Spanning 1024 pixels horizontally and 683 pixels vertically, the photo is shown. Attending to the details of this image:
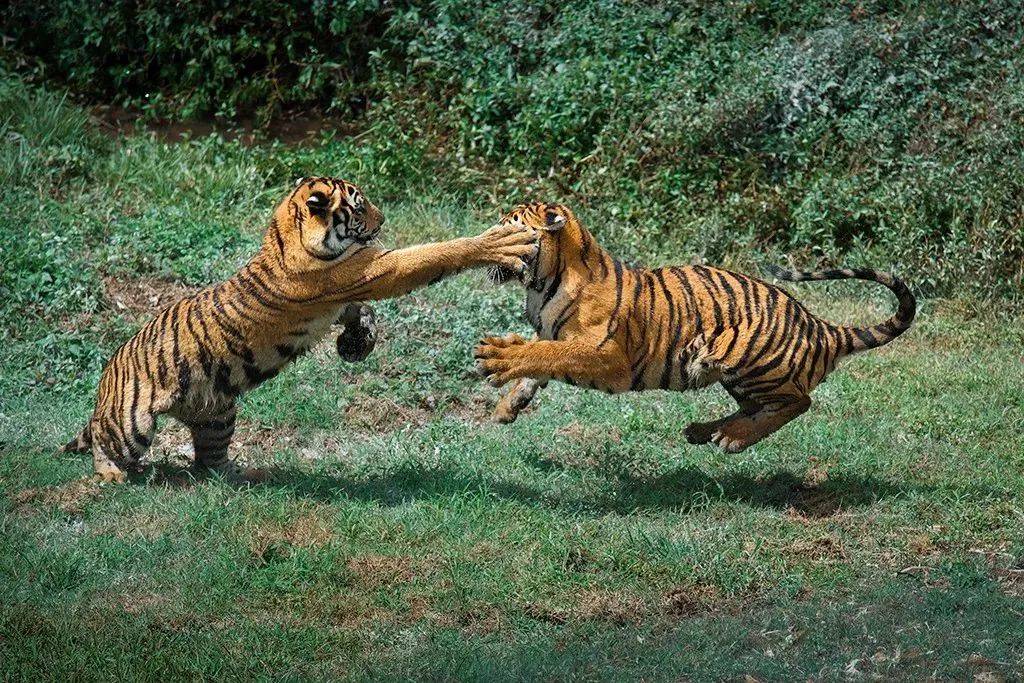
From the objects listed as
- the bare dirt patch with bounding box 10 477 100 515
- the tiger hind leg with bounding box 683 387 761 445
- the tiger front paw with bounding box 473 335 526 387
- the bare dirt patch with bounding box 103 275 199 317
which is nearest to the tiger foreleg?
the tiger front paw with bounding box 473 335 526 387

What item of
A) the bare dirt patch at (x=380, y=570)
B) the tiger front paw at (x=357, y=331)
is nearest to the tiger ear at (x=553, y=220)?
the tiger front paw at (x=357, y=331)

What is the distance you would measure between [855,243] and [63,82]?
7063 millimetres

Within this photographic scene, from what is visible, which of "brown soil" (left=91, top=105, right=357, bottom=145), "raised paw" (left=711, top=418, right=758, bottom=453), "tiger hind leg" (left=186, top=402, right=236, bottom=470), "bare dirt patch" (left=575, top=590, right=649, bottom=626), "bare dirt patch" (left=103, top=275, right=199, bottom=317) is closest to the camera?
"bare dirt patch" (left=575, top=590, right=649, bottom=626)

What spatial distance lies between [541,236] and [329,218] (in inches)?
36.9

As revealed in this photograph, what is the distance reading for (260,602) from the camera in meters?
5.29

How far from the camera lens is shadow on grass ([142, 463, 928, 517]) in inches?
246

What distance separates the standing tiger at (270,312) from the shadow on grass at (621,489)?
40 centimetres

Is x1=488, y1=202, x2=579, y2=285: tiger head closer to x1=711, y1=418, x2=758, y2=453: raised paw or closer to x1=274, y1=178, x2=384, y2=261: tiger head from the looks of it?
x1=274, y1=178, x2=384, y2=261: tiger head

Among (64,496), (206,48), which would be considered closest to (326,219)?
(64,496)

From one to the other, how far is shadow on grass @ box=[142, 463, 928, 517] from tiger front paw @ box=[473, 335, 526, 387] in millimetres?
698

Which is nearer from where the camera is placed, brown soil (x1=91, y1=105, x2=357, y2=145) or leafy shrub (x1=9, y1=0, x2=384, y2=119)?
brown soil (x1=91, y1=105, x2=357, y2=145)

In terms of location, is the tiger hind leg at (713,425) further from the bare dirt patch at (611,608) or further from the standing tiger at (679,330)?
the bare dirt patch at (611,608)

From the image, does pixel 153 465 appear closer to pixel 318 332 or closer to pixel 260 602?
pixel 318 332

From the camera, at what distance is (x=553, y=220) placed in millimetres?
6004
